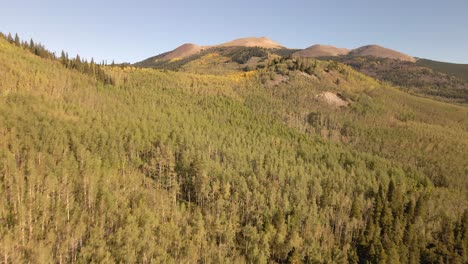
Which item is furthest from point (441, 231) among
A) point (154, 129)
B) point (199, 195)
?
point (154, 129)

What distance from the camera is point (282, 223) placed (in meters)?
117

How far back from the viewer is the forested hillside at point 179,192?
82938 millimetres

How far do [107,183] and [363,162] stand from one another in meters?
136

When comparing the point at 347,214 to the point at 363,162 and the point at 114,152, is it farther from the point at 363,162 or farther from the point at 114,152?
the point at 114,152

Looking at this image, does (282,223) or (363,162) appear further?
(363,162)

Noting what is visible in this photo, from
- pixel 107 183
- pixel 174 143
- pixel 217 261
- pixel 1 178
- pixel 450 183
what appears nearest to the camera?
pixel 1 178

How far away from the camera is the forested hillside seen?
272 ft

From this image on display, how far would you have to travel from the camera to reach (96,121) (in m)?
142

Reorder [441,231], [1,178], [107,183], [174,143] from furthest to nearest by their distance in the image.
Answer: [174,143]
[441,231]
[107,183]
[1,178]

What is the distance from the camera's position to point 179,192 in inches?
5054

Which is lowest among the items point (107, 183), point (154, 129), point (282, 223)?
point (282, 223)

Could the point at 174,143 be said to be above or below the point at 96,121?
below

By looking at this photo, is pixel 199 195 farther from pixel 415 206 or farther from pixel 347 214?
pixel 415 206

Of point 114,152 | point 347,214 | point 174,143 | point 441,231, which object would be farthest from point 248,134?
point 441,231
